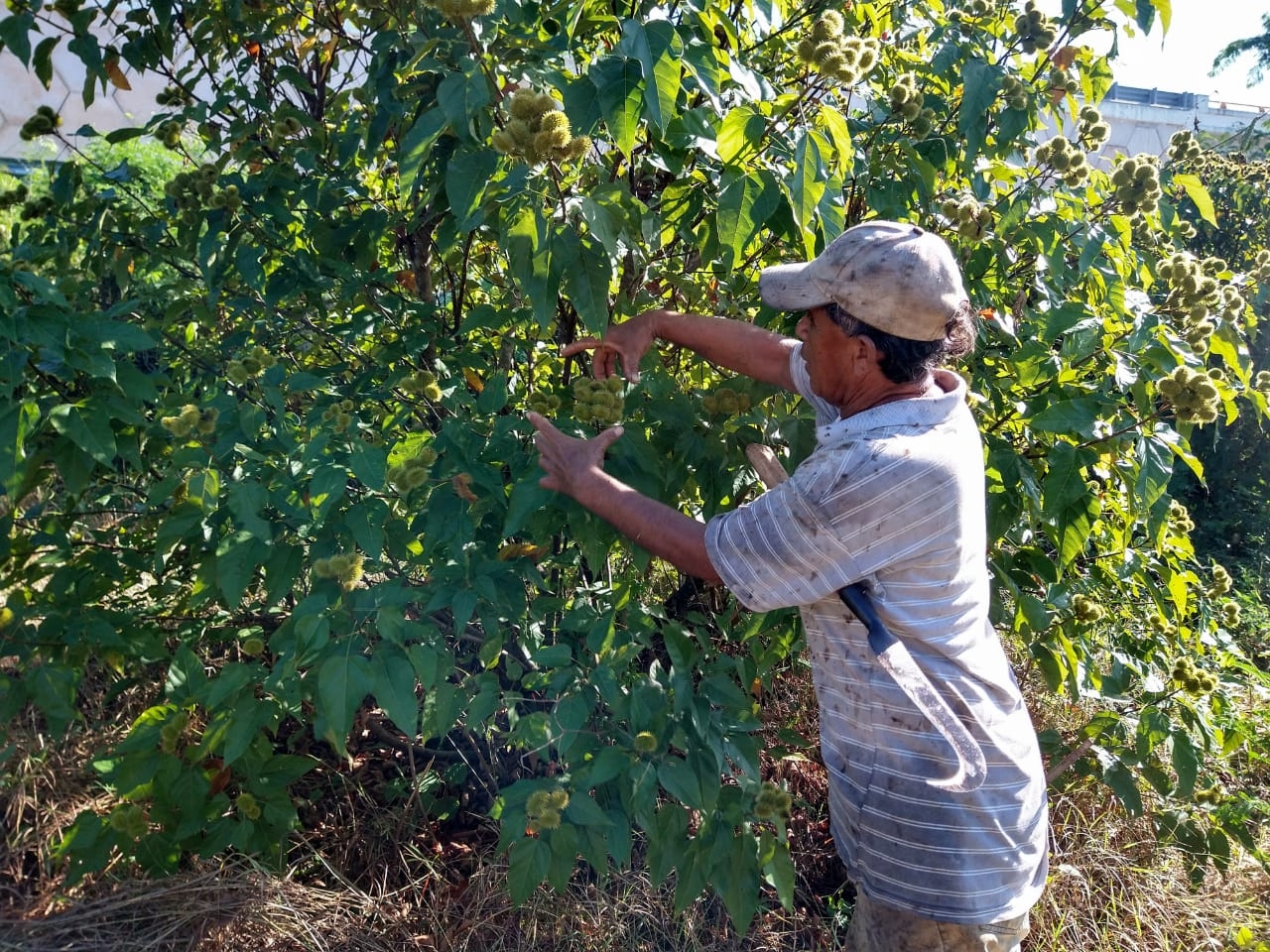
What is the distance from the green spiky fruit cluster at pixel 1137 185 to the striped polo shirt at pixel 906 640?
119cm

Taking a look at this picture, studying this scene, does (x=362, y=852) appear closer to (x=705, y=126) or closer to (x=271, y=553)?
(x=271, y=553)

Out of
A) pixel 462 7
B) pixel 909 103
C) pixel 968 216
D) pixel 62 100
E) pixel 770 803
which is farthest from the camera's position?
pixel 62 100

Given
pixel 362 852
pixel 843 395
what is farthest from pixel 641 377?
pixel 362 852

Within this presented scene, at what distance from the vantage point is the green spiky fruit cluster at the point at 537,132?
5.49 feet

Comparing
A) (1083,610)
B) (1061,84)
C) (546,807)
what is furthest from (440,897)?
(1061,84)

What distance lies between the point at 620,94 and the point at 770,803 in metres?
1.45

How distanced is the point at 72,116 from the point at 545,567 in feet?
37.0

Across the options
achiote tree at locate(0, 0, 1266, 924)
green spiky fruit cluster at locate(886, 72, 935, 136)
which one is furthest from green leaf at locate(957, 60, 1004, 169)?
green spiky fruit cluster at locate(886, 72, 935, 136)

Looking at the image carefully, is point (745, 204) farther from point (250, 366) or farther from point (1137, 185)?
point (1137, 185)

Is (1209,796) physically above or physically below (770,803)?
below

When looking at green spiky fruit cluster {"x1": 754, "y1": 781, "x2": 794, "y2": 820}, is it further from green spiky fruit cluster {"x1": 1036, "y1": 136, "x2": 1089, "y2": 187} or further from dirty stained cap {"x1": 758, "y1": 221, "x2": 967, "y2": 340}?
green spiky fruit cluster {"x1": 1036, "y1": 136, "x2": 1089, "y2": 187}

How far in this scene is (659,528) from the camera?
1818 mm

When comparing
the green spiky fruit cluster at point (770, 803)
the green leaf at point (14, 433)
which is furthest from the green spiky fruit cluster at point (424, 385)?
the green spiky fruit cluster at point (770, 803)

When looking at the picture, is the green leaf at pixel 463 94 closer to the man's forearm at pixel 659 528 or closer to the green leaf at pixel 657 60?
the green leaf at pixel 657 60
